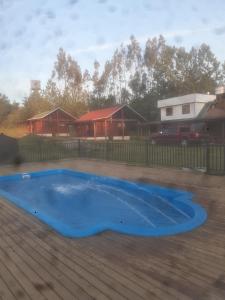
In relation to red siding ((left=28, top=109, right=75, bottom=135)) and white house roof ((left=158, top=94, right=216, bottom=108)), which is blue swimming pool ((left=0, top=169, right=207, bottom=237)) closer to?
white house roof ((left=158, top=94, right=216, bottom=108))

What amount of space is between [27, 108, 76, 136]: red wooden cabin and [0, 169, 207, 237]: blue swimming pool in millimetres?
30155

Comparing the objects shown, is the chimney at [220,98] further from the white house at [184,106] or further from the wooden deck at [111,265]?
the wooden deck at [111,265]

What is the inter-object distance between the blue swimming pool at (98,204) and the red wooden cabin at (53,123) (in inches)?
1187

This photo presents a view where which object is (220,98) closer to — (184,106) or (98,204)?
(184,106)

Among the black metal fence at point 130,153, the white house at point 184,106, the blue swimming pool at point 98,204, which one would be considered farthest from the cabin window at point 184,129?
Answer: the blue swimming pool at point 98,204

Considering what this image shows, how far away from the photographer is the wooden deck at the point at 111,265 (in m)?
3.26

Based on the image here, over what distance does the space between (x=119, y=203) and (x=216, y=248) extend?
5922 millimetres

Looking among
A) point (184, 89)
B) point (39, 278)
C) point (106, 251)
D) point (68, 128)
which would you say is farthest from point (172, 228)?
point (184, 89)

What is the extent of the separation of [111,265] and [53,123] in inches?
1609

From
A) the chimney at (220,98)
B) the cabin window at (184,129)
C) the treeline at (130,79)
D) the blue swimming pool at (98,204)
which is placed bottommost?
the blue swimming pool at (98,204)

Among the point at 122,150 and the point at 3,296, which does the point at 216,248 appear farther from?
the point at 122,150

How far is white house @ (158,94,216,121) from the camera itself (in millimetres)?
36531

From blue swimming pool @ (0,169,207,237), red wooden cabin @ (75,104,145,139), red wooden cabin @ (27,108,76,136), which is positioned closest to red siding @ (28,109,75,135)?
red wooden cabin @ (27,108,76,136)

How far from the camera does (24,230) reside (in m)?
5.46
